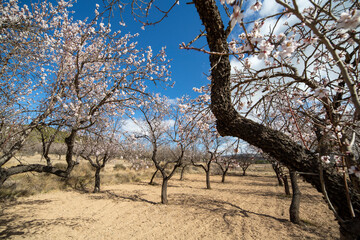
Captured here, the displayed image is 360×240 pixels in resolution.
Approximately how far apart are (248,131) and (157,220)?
17.1 ft

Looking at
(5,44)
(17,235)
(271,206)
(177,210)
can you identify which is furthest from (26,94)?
(271,206)

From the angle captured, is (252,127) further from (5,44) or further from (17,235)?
(17,235)

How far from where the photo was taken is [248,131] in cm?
186

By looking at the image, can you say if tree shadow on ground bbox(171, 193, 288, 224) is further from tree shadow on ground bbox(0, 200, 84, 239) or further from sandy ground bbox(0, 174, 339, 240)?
tree shadow on ground bbox(0, 200, 84, 239)

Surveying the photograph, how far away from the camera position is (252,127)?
1869 mm

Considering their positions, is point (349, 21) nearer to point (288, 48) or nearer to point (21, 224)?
point (288, 48)

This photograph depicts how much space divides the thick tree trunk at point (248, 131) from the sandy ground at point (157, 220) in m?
3.71

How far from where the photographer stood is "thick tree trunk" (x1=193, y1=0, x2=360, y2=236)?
1.61 m

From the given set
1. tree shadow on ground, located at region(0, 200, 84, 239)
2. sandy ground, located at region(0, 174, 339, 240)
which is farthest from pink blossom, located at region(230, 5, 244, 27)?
tree shadow on ground, located at region(0, 200, 84, 239)

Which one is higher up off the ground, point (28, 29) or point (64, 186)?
point (28, 29)

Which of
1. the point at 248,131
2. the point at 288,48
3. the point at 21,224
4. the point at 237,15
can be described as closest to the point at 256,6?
the point at 288,48

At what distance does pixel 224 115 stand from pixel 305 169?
3.37 ft

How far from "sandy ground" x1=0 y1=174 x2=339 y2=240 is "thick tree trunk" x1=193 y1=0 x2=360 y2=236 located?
146 inches

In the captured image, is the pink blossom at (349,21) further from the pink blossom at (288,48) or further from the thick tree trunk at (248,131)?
the thick tree trunk at (248,131)
